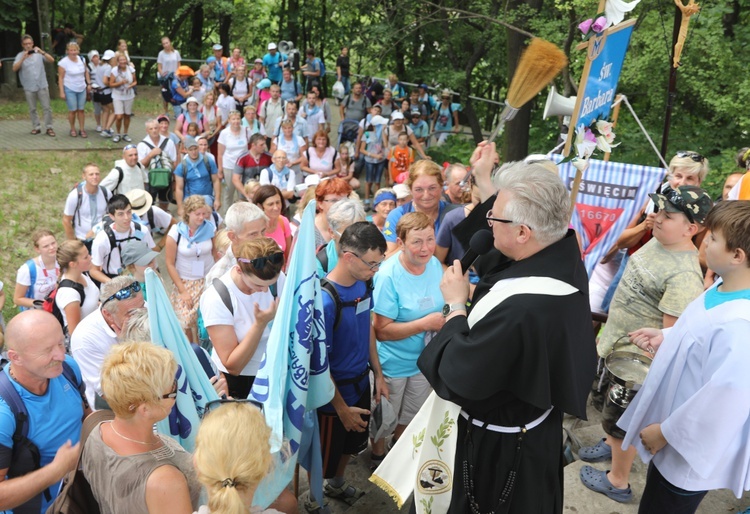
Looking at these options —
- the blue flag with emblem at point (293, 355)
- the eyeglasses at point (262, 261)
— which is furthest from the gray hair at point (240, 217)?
the blue flag with emblem at point (293, 355)

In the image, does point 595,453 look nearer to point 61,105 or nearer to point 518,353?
point 518,353

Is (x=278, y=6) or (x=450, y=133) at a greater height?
(x=278, y=6)

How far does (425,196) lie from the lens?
207 inches

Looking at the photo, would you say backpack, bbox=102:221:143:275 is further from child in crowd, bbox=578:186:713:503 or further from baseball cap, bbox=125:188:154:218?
child in crowd, bbox=578:186:713:503

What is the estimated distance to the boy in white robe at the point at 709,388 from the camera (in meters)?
2.62

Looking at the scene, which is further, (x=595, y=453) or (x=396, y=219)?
(x=396, y=219)

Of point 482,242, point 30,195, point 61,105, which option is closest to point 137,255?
point 482,242

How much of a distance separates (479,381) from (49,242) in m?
4.91

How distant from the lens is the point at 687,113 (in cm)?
1020

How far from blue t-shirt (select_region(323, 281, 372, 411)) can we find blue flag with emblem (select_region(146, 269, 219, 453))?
2.62 feet

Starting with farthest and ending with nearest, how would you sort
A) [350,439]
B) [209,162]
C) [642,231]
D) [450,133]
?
[450,133] → [209,162] → [642,231] → [350,439]

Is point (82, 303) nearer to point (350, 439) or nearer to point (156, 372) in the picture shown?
point (350, 439)

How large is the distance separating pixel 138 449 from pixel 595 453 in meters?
2.90

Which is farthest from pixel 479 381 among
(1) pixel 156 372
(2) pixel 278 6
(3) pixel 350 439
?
(2) pixel 278 6
